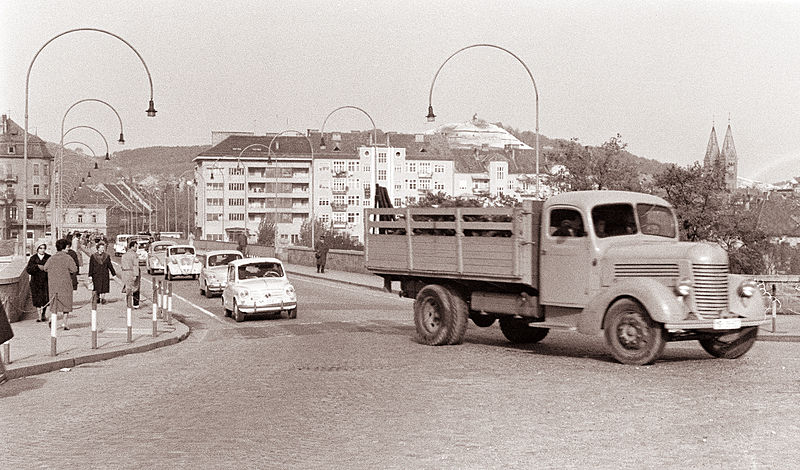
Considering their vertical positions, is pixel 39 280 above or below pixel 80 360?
above

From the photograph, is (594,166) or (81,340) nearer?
(81,340)

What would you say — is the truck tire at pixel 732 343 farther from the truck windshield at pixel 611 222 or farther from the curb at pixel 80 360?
the curb at pixel 80 360

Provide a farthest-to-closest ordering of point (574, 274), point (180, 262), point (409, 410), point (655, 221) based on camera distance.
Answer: point (180, 262), point (655, 221), point (574, 274), point (409, 410)

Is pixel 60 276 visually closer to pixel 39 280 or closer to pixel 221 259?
pixel 39 280

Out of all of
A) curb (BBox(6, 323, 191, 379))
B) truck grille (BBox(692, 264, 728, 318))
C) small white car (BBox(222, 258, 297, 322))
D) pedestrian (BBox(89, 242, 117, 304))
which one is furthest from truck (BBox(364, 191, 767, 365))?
pedestrian (BBox(89, 242, 117, 304))

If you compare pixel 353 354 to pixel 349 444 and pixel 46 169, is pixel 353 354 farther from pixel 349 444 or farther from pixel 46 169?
pixel 46 169

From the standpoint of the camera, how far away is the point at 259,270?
24.6m

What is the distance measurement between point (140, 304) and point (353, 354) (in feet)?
48.1

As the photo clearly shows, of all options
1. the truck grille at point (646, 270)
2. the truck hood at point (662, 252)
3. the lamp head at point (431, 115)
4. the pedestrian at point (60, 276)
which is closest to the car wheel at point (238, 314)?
the pedestrian at point (60, 276)

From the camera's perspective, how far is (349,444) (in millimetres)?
8305

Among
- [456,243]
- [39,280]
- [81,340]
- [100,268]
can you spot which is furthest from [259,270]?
[456,243]

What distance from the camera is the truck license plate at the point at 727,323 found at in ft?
43.2

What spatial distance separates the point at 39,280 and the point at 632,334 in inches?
541

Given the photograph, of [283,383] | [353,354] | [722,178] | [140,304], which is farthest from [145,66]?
[722,178]
